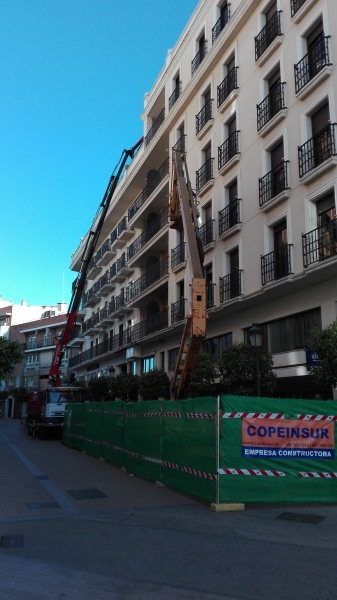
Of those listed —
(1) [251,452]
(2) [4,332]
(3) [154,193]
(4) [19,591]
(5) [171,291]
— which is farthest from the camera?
(2) [4,332]

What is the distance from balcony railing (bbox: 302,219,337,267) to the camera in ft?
51.8

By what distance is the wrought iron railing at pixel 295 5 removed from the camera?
18633 mm

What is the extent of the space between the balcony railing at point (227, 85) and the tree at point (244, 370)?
11971 millimetres

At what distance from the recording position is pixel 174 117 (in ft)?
95.3

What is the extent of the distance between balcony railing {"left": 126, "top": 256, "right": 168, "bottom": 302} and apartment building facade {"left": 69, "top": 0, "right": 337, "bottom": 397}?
160mm

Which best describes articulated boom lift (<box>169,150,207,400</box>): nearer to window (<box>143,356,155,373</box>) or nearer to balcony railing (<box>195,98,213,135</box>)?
balcony railing (<box>195,98,213,135</box>)

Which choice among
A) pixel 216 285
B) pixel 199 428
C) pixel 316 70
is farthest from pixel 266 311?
pixel 199 428

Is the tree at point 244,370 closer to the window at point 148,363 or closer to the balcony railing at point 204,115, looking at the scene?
the balcony railing at point 204,115

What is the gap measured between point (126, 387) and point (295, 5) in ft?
65.3

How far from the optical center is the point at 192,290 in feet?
46.4

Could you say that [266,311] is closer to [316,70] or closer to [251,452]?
[316,70]

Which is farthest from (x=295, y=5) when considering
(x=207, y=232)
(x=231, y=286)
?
(x=231, y=286)

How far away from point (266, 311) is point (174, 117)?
14.2 m

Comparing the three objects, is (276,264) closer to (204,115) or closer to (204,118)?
(204,118)
